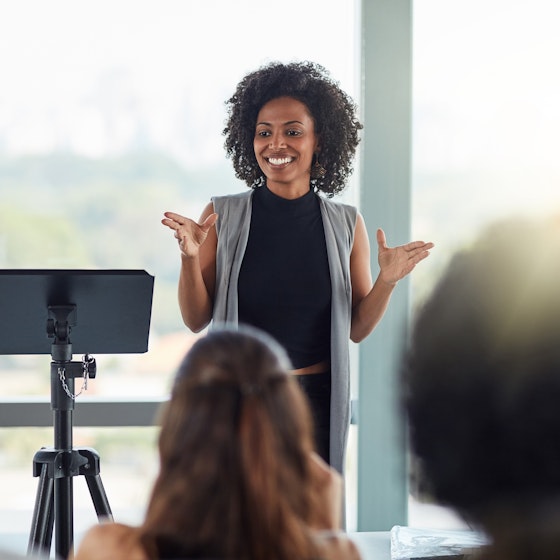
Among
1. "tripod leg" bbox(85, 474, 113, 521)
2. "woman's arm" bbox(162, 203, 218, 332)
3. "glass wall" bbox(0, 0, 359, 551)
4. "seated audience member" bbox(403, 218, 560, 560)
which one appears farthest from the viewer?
"glass wall" bbox(0, 0, 359, 551)

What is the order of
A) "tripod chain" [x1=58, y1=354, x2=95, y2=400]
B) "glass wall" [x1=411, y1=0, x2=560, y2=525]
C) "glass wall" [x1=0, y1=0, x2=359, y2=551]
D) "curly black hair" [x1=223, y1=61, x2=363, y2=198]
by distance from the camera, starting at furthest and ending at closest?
"glass wall" [x1=411, y1=0, x2=560, y2=525], "glass wall" [x1=0, y1=0, x2=359, y2=551], "curly black hair" [x1=223, y1=61, x2=363, y2=198], "tripod chain" [x1=58, y1=354, x2=95, y2=400]

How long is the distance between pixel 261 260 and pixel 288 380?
1595 mm

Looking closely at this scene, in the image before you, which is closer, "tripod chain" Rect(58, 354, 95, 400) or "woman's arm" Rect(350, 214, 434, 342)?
"tripod chain" Rect(58, 354, 95, 400)

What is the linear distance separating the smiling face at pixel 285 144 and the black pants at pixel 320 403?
0.58m

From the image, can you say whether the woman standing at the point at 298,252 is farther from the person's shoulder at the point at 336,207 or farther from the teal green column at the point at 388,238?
the teal green column at the point at 388,238

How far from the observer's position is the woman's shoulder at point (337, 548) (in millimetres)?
1146

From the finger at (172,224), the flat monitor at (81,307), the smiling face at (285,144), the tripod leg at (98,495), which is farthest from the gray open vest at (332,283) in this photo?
the tripod leg at (98,495)

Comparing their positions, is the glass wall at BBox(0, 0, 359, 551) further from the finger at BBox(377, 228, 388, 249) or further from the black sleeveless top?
the finger at BBox(377, 228, 388, 249)

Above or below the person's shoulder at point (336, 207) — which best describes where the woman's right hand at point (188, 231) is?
below

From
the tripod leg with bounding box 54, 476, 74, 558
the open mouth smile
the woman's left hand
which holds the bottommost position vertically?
the tripod leg with bounding box 54, 476, 74, 558

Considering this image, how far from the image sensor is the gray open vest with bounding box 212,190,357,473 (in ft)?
8.85

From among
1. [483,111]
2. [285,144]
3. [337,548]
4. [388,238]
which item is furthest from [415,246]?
[337,548]

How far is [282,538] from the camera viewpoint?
3.58 feet

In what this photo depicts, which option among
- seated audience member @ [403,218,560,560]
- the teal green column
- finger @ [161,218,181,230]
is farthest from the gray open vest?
seated audience member @ [403,218,560,560]
